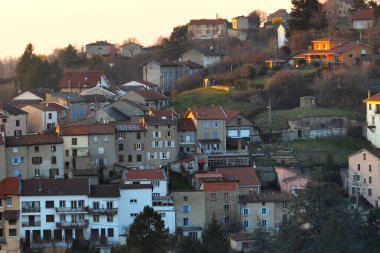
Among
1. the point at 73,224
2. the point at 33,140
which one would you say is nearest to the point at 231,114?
the point at 33,140

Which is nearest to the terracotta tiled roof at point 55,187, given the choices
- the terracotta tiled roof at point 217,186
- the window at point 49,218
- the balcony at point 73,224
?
the window at point 49,218

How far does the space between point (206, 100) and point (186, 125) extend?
31.3ft

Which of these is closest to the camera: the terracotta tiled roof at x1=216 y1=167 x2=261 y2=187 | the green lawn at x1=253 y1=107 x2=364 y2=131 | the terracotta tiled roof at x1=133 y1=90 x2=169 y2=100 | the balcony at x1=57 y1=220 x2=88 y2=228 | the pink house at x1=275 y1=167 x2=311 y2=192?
the balcony at x1=57 y1=220 x2=88 y2=228

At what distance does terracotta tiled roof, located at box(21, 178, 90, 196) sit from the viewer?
42125 millimetres

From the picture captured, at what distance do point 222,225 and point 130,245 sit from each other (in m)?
4.96

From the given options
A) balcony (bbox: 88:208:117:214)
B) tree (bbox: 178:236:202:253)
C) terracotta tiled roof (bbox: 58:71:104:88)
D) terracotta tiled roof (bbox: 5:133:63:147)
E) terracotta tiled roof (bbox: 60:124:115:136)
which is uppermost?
terracotta tiled roof (bbox: 58:71:104:88)

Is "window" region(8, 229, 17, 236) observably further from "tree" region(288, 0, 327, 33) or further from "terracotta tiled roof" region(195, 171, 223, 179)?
"tree" region(288, 0, 327, 33)

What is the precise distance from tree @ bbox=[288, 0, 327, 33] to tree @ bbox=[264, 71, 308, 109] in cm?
927

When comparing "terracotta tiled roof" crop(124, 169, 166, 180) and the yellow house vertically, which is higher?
"terracotta tiled roof" crop(124, 169, 166, 180)

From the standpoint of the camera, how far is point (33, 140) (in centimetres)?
4481

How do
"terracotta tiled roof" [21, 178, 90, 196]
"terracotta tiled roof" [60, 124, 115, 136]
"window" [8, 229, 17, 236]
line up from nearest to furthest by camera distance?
"window" [8, 229, 17, 236], "terracotta tiled roof" [21, 178, 90, 196], "terracotta tiled roof" [60, 124, 115, 136]

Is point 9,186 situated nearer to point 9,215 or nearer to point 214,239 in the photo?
point 9,215

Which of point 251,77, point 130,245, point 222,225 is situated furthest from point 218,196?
point 251,77

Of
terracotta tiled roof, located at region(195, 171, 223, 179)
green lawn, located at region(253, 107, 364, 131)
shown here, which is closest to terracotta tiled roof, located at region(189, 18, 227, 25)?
green lawn, located at region(253, 107, 364, 131)
